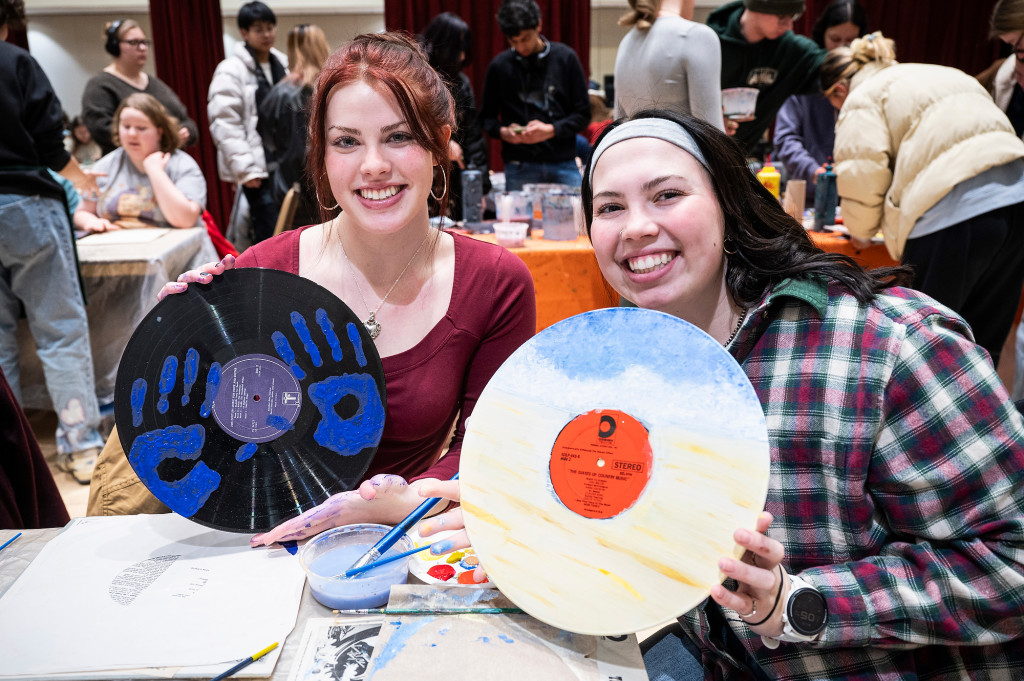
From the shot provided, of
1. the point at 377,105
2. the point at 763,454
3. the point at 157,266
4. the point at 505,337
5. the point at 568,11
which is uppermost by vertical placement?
the point at 568,11

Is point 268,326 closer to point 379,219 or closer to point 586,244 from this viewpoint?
point 379,219

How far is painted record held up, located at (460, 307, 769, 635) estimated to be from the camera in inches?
29.1

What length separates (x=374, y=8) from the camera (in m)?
7.11

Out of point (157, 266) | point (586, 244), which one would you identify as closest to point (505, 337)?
point (586, 244)

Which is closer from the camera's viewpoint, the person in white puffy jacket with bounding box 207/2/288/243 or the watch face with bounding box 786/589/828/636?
the watch face with bounding box 786/589/828/636

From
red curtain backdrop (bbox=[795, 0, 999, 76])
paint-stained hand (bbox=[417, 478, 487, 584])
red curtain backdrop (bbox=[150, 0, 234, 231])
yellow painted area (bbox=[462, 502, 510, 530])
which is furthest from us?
red curtain backdrop (bbox=[795, 0, 999, 76])

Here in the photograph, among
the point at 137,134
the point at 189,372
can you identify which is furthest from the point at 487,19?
the point at 189,372

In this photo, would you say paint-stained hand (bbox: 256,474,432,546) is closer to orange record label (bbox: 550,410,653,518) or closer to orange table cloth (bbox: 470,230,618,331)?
orange record label (bbox: 550,410,653,518)

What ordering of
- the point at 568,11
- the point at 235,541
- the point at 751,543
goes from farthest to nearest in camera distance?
the point at 568,11 < the point at 235,541 < the point at 751,543

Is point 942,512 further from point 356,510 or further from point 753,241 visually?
point 356,510

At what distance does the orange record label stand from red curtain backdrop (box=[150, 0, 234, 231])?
7.33m

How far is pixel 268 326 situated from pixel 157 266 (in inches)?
87.6

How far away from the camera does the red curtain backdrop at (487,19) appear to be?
22.8 feet

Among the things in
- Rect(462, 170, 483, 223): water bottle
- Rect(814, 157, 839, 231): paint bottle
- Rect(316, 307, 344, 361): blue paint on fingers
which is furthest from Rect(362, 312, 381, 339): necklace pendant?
Rect(814, 157, 839, 231): paint bottle
